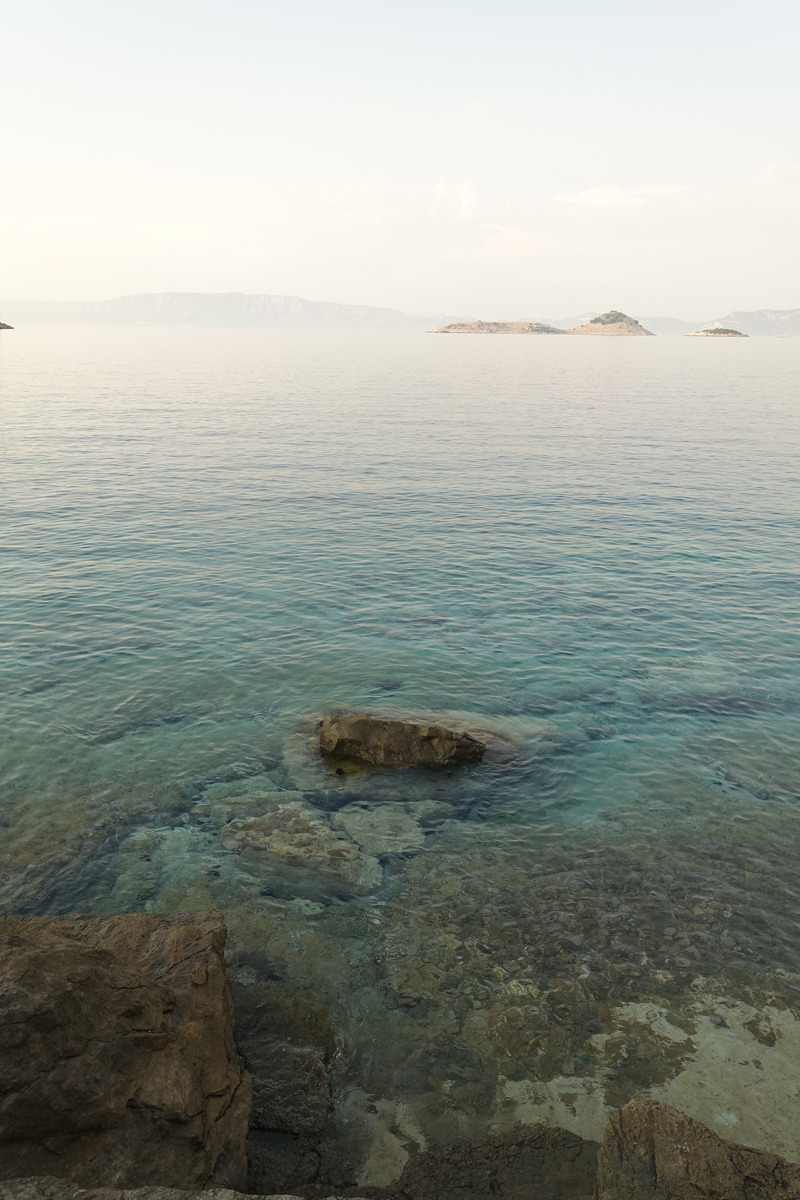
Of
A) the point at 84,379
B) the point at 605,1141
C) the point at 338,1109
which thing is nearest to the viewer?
the point at 605,1141

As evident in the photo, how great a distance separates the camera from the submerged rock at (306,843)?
632 inches

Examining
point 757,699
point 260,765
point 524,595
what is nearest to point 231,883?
point 260,765

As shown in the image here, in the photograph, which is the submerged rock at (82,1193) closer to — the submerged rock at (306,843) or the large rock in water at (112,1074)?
the large rock in water at (112,1074)

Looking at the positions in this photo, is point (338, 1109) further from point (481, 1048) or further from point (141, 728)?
point (141, 728)

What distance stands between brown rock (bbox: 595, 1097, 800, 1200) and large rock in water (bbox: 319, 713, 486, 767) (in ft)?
36.1

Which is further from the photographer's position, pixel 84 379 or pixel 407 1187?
pixel 84 379

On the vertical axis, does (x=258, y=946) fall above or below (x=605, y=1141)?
below

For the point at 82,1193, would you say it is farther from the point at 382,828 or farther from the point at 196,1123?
the point at 382,828

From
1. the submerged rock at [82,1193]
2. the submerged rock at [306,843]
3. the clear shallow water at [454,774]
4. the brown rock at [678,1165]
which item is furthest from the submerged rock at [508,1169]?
the submerged rock at [306,843]

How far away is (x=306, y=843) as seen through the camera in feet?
55.4

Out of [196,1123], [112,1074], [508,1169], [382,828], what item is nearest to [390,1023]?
[508,1169]

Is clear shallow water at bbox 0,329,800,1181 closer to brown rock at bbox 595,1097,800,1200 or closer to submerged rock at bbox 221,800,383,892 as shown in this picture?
submerged rock at bbox 221,800,383,892

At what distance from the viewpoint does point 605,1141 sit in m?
9.15

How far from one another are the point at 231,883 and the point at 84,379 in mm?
123493
